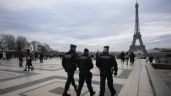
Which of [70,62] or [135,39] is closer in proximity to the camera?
[70,62]

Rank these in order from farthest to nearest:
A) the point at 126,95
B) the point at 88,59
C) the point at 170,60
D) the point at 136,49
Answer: the point at 136,49, the point at 170,60, the point at 126,95, the point at 88,59

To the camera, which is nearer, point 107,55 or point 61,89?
point 107,55

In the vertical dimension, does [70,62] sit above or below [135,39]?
below

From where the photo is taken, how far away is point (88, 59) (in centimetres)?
689

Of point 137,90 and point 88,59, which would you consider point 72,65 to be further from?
point 137,90

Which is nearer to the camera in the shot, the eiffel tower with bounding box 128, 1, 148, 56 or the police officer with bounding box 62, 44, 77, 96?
the police officer with bounding box 62, 44, 77, 96

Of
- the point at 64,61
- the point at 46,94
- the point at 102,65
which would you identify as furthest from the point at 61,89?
the point at 102,65

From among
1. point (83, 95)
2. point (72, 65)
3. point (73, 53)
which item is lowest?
point (83, 95)

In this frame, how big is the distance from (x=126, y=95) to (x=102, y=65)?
66.2 inches

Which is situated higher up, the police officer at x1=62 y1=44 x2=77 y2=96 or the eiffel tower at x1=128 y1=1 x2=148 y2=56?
the eiffel tower at x1=128 y1=1 x2=148 y2=56

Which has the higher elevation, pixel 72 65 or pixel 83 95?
pixel 72 65

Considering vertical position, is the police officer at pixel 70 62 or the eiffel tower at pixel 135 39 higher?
the eiffel tower at pixel 135 39

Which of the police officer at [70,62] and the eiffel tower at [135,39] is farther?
the eiffel tower at [135,39]

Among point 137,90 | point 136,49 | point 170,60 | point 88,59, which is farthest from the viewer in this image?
point 136,49
